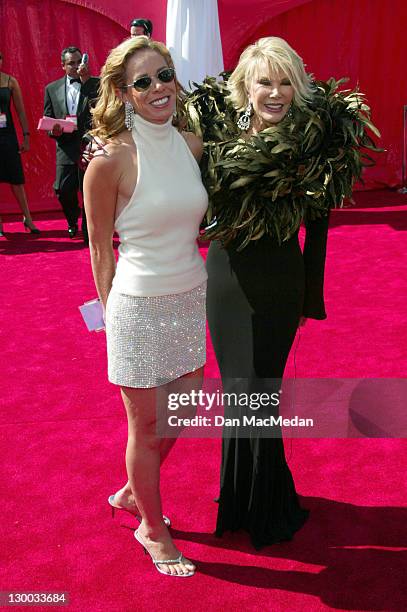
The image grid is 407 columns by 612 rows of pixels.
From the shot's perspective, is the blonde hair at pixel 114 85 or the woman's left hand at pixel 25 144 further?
the woman's left hand at pixel 25 144

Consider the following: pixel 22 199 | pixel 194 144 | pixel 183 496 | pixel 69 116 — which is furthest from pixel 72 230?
pixel 194 144

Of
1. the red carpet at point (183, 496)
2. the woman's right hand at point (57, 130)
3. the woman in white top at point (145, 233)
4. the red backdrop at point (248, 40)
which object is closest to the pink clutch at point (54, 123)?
the woman's right hand at point (57, 130)

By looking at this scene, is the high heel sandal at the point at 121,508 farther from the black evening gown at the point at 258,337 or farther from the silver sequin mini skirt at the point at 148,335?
the silver sequin mini skirt at the point at 148,335

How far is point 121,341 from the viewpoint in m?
2.60

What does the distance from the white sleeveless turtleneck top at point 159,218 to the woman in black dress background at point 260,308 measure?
266 millimetres

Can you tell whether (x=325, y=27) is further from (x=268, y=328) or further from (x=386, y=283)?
(x=268, y=328)

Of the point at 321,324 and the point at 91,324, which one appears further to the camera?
the point at 321,324

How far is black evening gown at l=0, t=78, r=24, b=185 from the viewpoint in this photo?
27.7 ft

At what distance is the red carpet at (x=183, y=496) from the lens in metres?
2.67

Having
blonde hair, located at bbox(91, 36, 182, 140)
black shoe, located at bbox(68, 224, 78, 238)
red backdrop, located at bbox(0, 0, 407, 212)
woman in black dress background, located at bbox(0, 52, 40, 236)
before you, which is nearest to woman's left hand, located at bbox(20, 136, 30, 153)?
woman in black dress background, located at bbox(0, 52, 40, 236)

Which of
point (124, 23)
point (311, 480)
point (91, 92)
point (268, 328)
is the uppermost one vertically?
point (124, 23)

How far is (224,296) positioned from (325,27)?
8200 mm

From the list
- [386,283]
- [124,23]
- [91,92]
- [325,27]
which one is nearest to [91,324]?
[386,283]

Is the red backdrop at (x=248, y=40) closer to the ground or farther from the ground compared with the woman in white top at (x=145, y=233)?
farther from the ground
